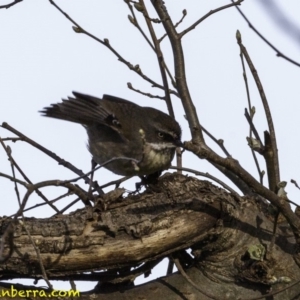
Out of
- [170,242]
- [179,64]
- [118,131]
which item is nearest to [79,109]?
[118,131]

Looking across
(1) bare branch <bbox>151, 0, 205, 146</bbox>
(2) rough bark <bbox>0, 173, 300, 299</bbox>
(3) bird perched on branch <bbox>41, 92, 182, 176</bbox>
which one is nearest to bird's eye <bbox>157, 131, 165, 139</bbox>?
(3) bird perched on branch <bbox>41, 92, 182, 176</bbox>

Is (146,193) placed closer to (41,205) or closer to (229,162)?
(41,205)

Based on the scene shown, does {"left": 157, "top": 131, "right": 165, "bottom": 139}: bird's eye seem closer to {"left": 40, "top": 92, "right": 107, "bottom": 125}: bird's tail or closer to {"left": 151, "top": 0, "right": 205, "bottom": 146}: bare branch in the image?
{"left": 40, "top": 92, "right": 107, "bottom": 125}: bird's tail

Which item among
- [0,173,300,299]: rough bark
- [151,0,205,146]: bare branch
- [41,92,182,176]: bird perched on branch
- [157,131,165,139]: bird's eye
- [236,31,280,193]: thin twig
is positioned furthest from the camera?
[157,131,165,139]: bird's eye

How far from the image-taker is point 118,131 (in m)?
6.17

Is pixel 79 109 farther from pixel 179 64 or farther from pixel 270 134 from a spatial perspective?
pixel 270 134

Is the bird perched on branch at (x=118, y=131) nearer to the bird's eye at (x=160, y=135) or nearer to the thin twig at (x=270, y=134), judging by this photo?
the bird's eye at (x=160, y=135)

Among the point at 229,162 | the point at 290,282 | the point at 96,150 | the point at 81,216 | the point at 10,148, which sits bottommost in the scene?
the point at 290,282

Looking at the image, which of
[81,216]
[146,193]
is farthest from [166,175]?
[81,216]

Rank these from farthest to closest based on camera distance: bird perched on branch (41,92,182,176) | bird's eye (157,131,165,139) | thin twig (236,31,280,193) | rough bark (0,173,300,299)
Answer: bird's eye (157,131,165,139) < bird perched on branch (41,92,182,176) < thin twig (236,31,280,193) < rough bark (0,173,300,299)

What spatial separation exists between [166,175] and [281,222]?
2.85 ft

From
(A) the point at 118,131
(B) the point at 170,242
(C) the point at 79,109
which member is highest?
(C) the point at 79,109

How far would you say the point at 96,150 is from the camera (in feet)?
20.1

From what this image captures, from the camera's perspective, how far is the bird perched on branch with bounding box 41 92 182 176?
597 centimetres
